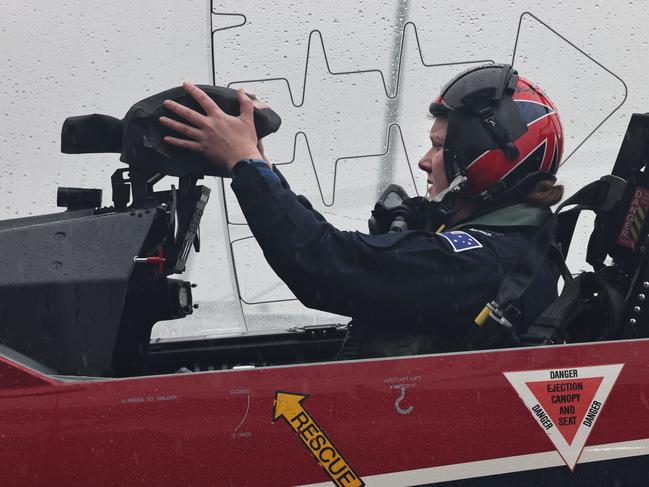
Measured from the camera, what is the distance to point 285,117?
115 inches

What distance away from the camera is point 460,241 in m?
1.65

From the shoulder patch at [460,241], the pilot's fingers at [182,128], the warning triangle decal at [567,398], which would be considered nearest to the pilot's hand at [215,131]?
the pilot's fingers at [182,128]

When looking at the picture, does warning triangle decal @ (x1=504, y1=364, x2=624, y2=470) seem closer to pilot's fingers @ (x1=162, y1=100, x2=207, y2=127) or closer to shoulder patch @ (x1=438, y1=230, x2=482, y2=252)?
shoulder patch @ (x1=438, y1=230, x2=482, y2=252)

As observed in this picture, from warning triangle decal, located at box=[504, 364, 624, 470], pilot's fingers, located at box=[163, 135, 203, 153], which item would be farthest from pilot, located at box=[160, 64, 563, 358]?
warning triangle decal, located at box=[504, 364, 624, 470]

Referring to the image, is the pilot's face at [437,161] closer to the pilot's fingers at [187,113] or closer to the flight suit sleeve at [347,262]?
the flight suit sleeve at [347,262]

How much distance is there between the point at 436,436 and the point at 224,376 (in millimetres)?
342

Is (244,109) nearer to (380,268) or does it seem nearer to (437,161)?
(380,268)

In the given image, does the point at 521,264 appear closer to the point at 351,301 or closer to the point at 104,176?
the point at 351,301

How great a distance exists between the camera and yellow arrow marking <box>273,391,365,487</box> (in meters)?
1.33

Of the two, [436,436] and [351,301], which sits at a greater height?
[351,301]

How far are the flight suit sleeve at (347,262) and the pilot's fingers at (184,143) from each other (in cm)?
8

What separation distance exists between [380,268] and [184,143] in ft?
1.33

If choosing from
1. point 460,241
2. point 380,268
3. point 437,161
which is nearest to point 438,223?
point 437,161

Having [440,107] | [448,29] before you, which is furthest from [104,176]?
[440,107]
